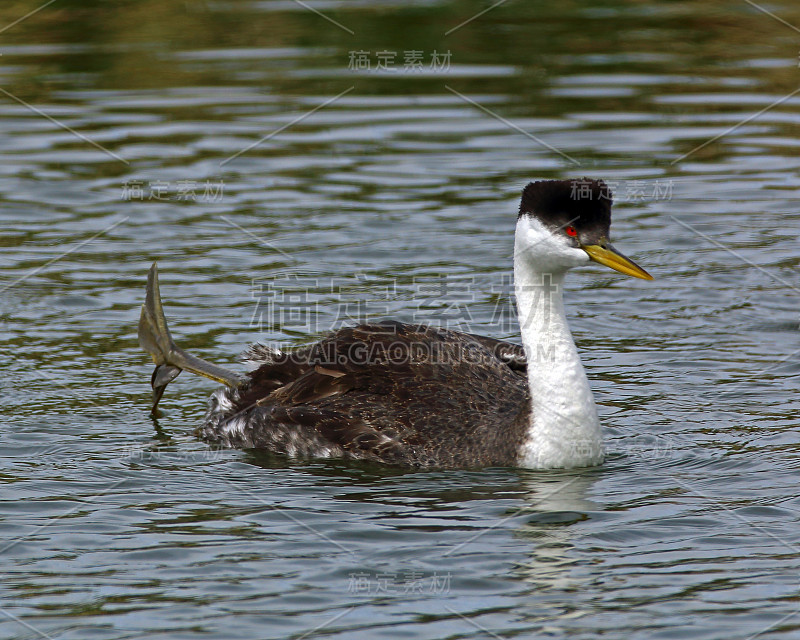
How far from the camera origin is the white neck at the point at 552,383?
28.6 feet

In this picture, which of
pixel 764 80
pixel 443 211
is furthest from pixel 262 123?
pixel 764 80

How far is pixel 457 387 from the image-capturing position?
9.20m

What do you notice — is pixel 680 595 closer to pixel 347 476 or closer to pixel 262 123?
pixel 347 476

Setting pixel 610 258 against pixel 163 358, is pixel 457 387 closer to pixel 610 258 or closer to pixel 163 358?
pixel 610 258

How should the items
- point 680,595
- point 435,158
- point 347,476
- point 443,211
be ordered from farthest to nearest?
point 435,158
point 443,211
point 347,476
point 680,595

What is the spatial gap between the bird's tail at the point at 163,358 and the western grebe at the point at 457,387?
0.09 meters

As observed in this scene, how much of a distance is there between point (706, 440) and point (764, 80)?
10978 mm

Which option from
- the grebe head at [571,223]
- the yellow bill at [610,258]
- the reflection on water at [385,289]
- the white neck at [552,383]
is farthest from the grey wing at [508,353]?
the yellow bill at [610,258]

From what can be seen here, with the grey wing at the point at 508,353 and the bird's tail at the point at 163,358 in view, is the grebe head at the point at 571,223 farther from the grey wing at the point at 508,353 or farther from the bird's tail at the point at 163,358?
the bird's tail at the point at 163,358

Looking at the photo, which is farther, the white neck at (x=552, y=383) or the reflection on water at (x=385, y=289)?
the white neck at (x=552, y=383)

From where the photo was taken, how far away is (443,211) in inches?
575

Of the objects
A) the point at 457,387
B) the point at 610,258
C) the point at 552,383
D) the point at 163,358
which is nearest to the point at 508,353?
the point at 457,387

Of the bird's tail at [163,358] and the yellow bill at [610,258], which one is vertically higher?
the yellow bill at [610,258]

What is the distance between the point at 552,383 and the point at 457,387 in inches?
29.2
